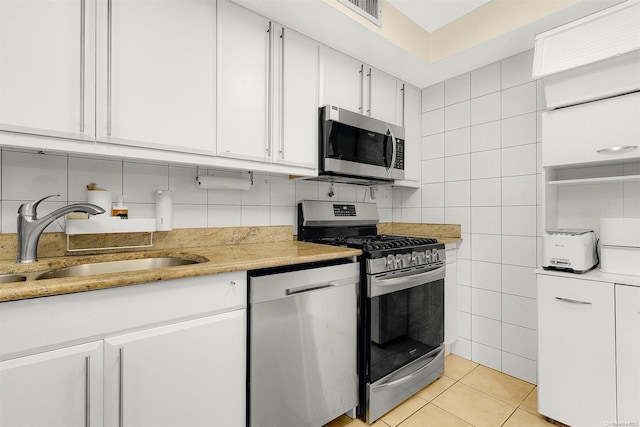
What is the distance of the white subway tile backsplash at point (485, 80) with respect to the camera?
2229 mm

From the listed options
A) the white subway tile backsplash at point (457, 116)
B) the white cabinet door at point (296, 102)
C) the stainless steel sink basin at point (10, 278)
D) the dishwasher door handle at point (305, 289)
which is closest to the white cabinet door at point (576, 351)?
the dishwasher door handle at point (305, 289)

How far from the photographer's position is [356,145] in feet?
6.70

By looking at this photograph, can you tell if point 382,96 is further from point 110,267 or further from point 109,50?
point 110,267

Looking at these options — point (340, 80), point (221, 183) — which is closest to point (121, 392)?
point (221, 183)

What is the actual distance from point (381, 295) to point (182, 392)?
103 cm


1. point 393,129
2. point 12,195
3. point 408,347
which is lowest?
point 408,347

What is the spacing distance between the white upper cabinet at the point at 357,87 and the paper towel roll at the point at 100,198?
1.29m

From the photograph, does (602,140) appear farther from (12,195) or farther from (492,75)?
(12,195)

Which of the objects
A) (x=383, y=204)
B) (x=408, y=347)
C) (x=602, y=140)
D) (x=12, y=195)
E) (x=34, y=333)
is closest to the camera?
(x=34, y=333)

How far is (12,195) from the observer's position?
1293mm

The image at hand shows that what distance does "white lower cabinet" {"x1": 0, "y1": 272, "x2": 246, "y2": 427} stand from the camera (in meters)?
0.85

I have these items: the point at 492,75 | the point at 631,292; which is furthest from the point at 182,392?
the point at 492,75

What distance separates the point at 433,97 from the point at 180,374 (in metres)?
2.65

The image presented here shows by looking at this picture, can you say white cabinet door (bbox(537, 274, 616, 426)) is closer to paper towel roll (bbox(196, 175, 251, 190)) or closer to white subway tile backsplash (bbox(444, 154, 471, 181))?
white subway tile backsplash (bbox(444, 154, 471, 181))
